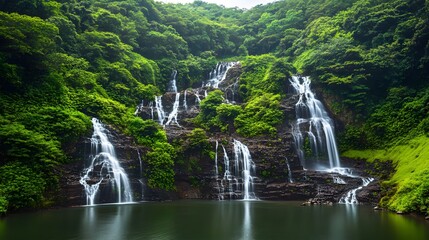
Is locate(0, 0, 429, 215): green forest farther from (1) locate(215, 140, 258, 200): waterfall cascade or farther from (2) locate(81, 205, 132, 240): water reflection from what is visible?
(2) locate(81, 205, 132, 240): water reflection

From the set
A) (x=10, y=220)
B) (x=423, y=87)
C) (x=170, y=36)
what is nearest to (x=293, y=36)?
(x=170, y=36)

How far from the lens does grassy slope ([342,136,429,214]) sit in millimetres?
19625

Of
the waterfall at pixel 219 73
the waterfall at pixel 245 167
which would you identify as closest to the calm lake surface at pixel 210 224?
the waterfall at pixel 245 167

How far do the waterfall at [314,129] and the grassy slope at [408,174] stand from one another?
199 centimetres

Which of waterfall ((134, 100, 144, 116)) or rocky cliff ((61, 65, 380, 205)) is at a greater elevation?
waterfall ((134, 100, 144, 116))

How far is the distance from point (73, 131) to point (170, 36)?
32.3 m

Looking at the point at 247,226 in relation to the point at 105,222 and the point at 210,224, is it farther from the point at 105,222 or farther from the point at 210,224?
the point at 105,222

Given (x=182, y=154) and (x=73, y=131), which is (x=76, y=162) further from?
(x=182, y=154)

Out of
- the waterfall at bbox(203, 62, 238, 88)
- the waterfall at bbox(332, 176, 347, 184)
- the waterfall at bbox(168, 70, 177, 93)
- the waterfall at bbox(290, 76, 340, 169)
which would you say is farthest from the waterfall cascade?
the waterfall at bbox(203, 62, 238, 88)

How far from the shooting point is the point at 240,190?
29.6 meters

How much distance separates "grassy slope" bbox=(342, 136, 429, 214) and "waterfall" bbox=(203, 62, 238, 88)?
2224cm

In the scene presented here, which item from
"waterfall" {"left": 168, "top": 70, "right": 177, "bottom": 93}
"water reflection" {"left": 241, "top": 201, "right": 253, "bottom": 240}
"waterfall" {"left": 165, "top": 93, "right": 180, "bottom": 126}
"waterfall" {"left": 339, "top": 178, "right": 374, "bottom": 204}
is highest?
"waterfall" {"left": 168, "top": 70, "right": 177, "bottom": 93}

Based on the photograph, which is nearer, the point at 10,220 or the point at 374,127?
the point at 10,220

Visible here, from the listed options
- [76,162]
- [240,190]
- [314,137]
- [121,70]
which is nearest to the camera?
[76,162]
